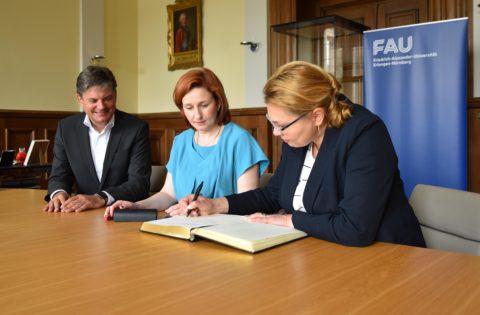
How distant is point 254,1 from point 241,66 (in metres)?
0.82

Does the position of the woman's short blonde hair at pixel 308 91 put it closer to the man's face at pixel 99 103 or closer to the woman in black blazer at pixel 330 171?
the woman in black blazer at pixel 330 171

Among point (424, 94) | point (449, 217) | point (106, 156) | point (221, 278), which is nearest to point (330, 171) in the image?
point (449, 217)

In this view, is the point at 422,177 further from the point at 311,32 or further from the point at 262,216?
the point at 262,216

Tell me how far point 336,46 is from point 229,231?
12.9 feet

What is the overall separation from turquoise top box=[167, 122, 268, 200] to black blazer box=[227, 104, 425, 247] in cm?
73

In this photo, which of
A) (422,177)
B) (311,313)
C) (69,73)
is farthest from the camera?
(69,73)

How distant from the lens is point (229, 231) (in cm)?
149

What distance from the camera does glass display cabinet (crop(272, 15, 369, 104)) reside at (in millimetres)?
5020

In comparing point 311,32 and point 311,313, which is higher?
point 311,32

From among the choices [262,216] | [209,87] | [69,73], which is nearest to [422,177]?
[209,87]

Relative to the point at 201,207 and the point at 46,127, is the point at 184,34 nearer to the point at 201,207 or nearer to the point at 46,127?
the point at 46,127

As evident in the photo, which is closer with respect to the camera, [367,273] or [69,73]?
[367,273]

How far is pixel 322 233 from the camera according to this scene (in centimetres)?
153

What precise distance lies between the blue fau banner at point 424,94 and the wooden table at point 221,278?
3.28 meters
